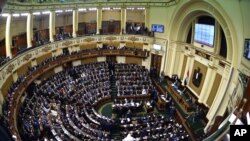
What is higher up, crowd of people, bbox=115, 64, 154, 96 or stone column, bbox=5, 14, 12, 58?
stone column, bbox=5, 14, 12, 58

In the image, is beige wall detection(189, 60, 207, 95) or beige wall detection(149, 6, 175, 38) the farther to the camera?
beige wall detection(149, 6, 175, 38)

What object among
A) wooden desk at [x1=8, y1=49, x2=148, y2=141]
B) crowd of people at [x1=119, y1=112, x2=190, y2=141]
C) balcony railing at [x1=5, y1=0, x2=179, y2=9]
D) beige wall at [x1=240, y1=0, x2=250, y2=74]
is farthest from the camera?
balcony railing at [x1=5, y1=0, x2=179, y2=9]

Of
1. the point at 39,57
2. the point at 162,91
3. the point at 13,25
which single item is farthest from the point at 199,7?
the point at 13,25

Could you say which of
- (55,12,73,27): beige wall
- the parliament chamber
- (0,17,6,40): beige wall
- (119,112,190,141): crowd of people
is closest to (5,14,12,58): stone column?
the parliament chamber

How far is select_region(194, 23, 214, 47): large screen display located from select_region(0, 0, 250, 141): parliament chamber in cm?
11

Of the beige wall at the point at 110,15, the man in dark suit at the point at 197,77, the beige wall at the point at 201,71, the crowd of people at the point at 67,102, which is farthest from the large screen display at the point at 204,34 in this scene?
the beige wall at the point at 110,15

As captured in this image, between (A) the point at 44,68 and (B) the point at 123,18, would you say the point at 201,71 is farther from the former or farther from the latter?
(A) the point at 44,68

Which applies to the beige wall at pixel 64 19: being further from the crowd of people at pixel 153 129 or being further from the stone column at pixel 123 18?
the crowd of people at pixel 153 129

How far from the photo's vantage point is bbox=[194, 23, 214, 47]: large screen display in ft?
87.0

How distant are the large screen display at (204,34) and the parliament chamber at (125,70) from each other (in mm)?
107

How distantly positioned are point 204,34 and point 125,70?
1041cm

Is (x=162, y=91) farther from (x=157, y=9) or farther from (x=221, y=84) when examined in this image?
(x=157, y=9)

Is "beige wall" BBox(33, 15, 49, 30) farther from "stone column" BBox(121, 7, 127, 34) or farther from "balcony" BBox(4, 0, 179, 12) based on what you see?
"stone column" BBox(121, 7, 127, 34)

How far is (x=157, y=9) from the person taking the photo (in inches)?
1336
